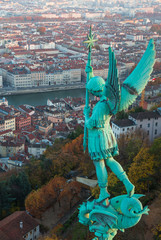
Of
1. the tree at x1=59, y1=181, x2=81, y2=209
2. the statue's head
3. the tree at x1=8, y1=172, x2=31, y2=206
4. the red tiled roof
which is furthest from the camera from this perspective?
the tree at x1=8, y1=172, x2=31, y2=206

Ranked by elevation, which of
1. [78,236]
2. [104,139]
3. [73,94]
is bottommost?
[73,94]

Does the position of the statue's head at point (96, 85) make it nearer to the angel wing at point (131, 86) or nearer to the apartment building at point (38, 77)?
the angel wing at point (131, 86)

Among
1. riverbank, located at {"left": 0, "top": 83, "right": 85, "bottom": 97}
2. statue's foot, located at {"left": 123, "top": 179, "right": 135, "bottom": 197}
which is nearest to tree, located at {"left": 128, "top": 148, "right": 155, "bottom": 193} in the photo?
statue's foot, located at {"left": 123, "top": 179, "right": 135, "bottom": 197}

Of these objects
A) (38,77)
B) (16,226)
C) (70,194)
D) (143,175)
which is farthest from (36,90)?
(143,175)

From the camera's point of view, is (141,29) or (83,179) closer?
(83,179)

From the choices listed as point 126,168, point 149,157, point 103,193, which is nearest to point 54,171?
point 126,168

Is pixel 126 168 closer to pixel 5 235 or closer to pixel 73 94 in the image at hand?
pixel 5 235

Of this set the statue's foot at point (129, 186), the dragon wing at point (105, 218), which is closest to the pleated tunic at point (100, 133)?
the statue's foot at point (129, 186)

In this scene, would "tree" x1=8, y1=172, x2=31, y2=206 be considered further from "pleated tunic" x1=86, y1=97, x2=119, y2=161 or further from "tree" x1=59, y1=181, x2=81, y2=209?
"pleated tunic" x1=86, y1=97, x2=119, y2=161
